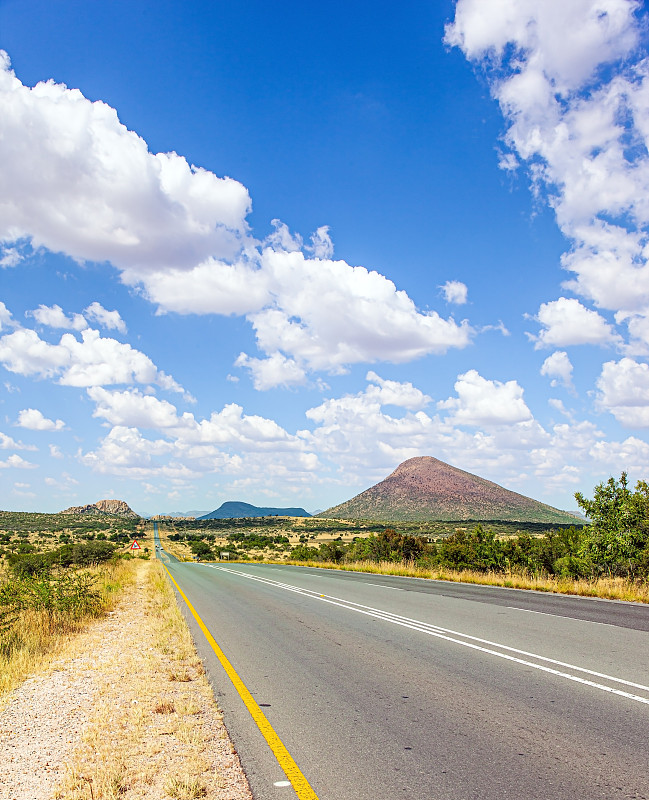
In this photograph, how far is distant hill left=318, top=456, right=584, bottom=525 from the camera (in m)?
141

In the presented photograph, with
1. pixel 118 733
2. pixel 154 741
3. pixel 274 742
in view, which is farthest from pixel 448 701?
pixel 118 733

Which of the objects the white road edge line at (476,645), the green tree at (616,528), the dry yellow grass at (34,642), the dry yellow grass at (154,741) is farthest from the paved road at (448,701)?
the green tree at (616,528)

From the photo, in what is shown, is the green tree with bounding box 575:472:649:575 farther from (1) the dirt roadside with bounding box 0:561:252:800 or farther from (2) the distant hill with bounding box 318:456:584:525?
(2) the distant hill with bounding box 318:456:584:525

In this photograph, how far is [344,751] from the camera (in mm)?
5062

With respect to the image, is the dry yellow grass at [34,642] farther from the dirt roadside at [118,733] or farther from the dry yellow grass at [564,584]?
the dry yellow grass at [564,584]

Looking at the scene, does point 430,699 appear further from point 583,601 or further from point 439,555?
point 439,555

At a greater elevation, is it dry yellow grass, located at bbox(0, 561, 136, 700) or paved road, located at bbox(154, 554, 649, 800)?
paved road, located at bbox(154, 554, 649, 800)

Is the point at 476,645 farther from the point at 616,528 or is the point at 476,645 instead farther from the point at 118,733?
the point at 616,528

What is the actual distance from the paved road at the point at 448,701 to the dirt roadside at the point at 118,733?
332mm

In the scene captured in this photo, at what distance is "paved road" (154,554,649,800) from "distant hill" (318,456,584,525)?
419 ft

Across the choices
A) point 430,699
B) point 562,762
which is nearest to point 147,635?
point 430,699

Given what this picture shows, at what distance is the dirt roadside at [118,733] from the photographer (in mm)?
4371

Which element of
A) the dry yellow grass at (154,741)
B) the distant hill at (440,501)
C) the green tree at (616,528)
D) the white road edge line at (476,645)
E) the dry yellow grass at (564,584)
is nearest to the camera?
the dry yellow grass at (154,741)

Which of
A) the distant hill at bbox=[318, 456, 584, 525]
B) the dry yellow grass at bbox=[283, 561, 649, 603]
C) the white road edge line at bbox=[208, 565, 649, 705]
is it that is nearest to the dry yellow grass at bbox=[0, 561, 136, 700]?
the white road edge line at bbox=[208, 565, 649, 705]
